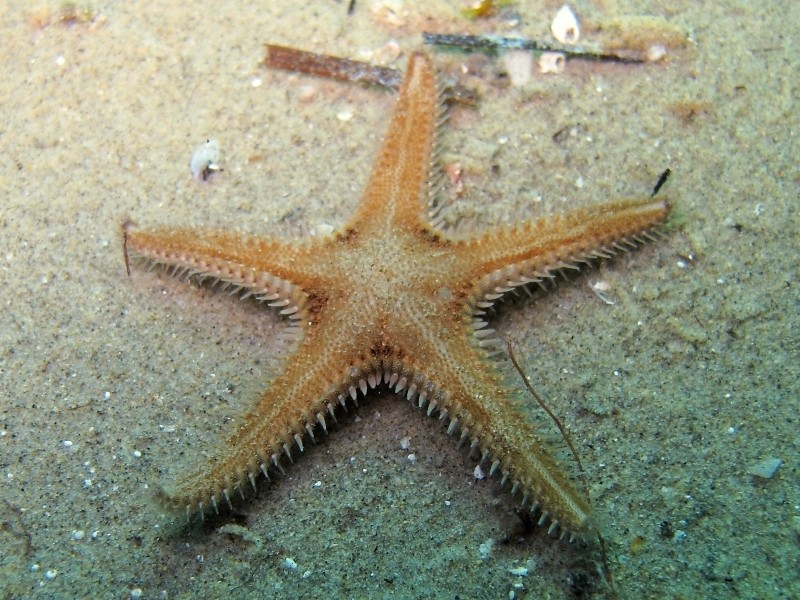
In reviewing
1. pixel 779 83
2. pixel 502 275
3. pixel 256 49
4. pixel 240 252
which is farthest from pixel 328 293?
pixel 779 83

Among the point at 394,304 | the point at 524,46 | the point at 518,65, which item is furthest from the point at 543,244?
the point at 524,46

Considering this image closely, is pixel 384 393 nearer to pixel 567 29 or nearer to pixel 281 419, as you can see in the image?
pixel 281 419

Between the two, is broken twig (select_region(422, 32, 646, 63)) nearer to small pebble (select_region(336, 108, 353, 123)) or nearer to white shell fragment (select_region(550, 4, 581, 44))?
white shell fragment (select_region(550, 4, 581, 44))

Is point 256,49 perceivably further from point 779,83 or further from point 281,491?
point 779,83

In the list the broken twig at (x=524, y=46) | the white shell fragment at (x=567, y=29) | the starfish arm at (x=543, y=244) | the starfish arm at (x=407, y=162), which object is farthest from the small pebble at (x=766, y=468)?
the white shell fragment at (x=567, y=29)

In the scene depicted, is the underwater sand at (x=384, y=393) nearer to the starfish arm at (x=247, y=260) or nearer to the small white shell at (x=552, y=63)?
the small white shell at (x=552, y=63)

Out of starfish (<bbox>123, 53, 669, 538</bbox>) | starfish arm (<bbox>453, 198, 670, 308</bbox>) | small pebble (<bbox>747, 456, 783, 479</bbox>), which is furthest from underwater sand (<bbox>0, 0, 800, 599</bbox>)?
starfish arm (<bbox>453, 198, 670, 308</bbox>)
